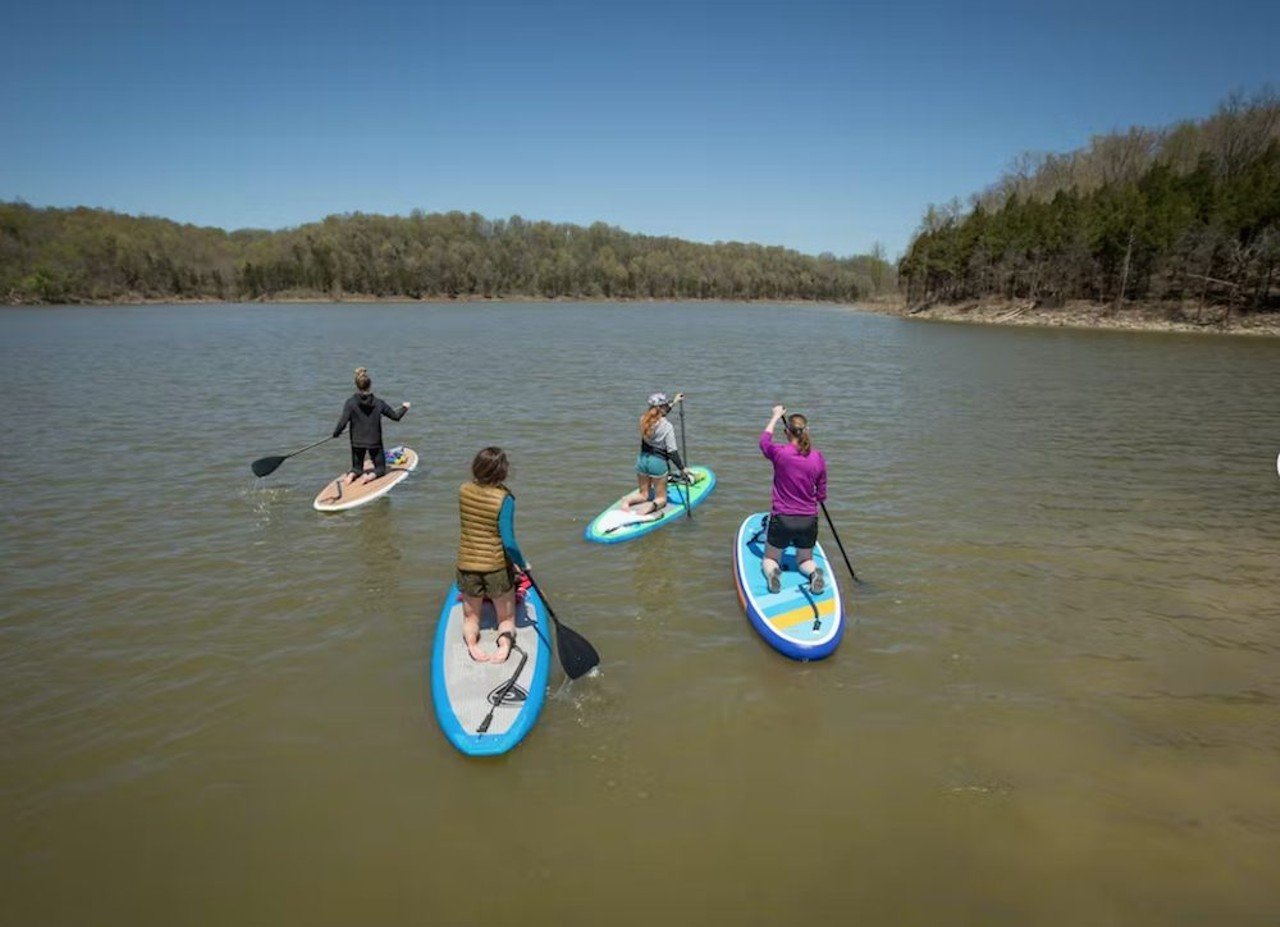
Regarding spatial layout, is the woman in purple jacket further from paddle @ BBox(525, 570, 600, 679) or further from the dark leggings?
the dark leggings

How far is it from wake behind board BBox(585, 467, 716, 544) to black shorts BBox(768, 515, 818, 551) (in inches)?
116

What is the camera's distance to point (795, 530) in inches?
309

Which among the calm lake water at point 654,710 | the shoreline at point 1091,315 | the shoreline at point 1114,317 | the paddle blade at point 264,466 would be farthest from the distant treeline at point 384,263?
the calm lake water at point 654,710

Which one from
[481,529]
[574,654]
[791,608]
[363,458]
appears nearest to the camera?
[481,529]

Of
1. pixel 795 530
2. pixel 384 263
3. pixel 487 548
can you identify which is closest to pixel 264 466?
pixel 487 548

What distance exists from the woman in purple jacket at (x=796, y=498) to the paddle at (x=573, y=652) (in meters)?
2.50

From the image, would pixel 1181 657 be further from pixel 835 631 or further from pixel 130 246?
pixel 130 246

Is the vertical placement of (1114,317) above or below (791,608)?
above

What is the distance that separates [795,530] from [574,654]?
117 inches

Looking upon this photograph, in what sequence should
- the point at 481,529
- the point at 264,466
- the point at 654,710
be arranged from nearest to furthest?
the point at 481,529
the point at 654,710
the point at 264,466

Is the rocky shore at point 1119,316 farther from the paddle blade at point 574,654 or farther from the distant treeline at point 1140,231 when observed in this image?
the paddle blade at point 574,654

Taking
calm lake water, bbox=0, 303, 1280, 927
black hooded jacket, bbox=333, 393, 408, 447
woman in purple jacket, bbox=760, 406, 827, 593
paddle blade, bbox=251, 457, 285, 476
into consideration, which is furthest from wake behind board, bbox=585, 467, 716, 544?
paddle blade, bbox=251, 457, 285, 476

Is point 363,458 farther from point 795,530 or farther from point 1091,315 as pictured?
point 1091,315

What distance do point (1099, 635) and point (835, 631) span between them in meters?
3.23
